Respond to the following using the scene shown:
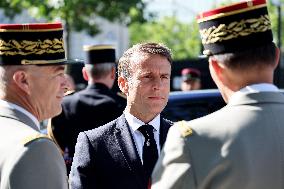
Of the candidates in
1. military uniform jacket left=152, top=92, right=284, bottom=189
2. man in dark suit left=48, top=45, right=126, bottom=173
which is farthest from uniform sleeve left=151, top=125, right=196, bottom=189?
man in dark suit left=48, top=45, right=126, bottom=173

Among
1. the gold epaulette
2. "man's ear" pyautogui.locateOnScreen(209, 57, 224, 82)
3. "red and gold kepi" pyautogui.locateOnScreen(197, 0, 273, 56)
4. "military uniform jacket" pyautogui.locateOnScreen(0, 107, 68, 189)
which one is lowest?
"military uniform jacket" pyautogui.locateOnScreen(0, 107, 68, 189)

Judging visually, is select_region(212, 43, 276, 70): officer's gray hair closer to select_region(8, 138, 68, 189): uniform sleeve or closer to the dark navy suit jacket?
select_region(8, 138, 68, 189): uniform sleeve

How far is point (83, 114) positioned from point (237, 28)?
10.4 ft

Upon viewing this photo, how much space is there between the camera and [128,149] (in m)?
3.36

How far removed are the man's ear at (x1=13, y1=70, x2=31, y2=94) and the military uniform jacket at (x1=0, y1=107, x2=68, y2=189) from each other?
245 mm

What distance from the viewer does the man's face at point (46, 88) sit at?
9.03ft

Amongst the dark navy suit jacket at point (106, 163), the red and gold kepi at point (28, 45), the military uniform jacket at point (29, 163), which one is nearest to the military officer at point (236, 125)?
the military uniform jacket at point (29, 163)

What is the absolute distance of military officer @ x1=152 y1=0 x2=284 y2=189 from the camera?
225cm

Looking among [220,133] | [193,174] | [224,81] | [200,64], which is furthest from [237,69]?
[200,64]

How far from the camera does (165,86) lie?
3627 mm

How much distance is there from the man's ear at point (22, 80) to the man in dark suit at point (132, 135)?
0.69 metres

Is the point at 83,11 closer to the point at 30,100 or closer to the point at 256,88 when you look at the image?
the point at 30,100

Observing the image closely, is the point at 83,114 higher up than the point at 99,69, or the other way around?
the point at 99,69

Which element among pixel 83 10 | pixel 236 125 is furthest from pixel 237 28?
pixel 83 10
